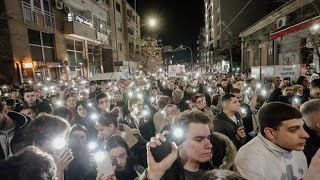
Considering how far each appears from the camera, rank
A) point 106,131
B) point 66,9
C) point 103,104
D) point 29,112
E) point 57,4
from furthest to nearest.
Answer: point 66,9
point 57,4
point 103,104
point 29,112
point 106,131

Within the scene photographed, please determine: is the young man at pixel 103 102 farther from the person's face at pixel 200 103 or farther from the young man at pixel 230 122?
the young man at pixel 230 122

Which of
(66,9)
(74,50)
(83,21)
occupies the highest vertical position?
(66,9)

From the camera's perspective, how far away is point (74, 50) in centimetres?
3238

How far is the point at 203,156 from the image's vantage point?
255 centimetres

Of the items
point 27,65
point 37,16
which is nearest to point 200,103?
point 27,65

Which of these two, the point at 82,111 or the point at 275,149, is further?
the point at 82,111

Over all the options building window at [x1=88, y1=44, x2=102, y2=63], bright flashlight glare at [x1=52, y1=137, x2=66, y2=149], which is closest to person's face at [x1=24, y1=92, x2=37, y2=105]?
bright flashlight glare at [x1=52, y1=137, x2=66, y2=149]

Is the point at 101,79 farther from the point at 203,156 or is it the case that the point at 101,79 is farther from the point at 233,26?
the point at 233,26

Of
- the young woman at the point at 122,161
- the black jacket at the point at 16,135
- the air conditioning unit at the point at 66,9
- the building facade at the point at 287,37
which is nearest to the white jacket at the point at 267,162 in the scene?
the young woman at the point at 122,161

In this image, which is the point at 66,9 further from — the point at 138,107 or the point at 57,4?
the point at 138,107

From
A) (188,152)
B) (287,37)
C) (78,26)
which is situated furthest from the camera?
(78,26)

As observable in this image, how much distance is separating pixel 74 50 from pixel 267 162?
32156mm

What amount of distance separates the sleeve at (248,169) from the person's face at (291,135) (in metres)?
0.37

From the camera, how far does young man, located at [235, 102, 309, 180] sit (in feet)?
8.61
